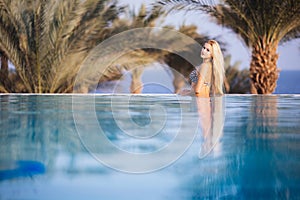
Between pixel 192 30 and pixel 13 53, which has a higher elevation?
pixel 192 30

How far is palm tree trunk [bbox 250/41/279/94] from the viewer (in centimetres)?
967

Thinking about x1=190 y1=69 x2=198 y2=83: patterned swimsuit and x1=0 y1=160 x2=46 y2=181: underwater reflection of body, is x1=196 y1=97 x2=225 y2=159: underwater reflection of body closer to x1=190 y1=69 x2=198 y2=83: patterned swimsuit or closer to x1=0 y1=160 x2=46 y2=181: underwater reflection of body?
x1=0 y1=160 x2=46 y2=181: underwater reflection of body

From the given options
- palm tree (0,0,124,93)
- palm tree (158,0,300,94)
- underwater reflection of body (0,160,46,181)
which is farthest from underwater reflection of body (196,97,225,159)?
palm tree (0,0,124,93)

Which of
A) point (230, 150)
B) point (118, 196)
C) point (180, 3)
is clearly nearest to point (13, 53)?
point (180, 3)

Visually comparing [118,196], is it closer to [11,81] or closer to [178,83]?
[11,81]

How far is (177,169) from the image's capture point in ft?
5.94

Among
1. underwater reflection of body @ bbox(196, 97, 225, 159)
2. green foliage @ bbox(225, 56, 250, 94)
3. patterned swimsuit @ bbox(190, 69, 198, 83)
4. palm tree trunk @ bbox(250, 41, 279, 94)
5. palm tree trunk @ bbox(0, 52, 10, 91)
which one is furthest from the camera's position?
green foliage @ bbox(225, 56, 250, 94)

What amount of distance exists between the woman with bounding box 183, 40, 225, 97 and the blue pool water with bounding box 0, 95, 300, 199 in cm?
245

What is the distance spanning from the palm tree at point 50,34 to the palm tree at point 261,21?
1.54 metres

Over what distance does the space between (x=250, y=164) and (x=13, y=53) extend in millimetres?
7937

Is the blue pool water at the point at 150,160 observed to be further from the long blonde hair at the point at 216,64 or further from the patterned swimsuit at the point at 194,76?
the patterned swimsuit at the point at 194,76

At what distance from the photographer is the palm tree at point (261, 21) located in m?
8.74

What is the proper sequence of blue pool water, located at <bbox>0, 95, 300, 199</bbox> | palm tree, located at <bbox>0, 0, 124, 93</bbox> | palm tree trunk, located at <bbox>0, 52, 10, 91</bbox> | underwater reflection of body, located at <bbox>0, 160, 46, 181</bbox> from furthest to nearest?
palm tree trunk, located at <bbox>0, 52, 10, 91</bbox>
palm tree, located at <bbox>0, 0, 124, 93</bbox>
underwater reflection of body, located at <bbox>0, 160, 46, 181</bbox>
blue pool water, located at <bbox>0, 95, 300, 199</bbox>

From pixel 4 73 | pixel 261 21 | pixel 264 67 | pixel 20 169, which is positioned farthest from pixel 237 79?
pixel 20 169
